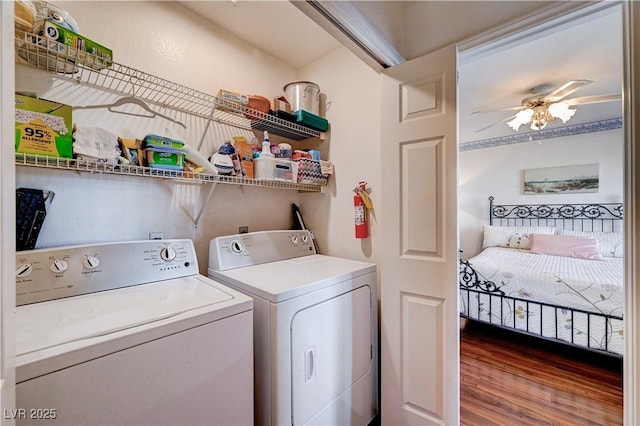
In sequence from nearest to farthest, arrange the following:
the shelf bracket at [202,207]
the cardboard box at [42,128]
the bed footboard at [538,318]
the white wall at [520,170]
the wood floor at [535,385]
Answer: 1. the cardboard box at [42,128]
2. the shelf bracket at [202,207]
3. the wood floor at [535,385]
4. the bed footboard at [538,318]
5. the white wall at [520,170]

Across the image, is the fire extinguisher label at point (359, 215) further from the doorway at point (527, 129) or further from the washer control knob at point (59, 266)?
the washer control knob at point (59, 266)

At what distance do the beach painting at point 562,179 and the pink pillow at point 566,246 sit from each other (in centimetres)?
88

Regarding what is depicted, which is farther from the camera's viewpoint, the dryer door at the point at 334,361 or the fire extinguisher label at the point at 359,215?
the fire extinguisher label at the point at 359,215

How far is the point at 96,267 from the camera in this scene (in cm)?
105

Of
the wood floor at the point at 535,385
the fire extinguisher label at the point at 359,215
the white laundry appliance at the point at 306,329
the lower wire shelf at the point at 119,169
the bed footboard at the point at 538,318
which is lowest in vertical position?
the wood floor at the point at 535,385

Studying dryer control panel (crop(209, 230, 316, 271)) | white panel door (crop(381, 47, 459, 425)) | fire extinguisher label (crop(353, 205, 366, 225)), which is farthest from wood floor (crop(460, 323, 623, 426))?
dryer control panel (crop(209, 230, 316, 271))

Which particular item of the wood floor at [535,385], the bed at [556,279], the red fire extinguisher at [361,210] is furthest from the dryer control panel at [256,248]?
the bed at [556,279]

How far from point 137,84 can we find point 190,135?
0.33 meters

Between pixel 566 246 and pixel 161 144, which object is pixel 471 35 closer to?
pixel 161 144

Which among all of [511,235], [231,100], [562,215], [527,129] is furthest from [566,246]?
[231,100]

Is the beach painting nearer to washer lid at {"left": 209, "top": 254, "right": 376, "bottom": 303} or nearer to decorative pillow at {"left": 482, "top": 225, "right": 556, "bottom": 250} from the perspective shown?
decorative pillow at {"left": 482, "top": 225, "right": 556, "bottom": 250}

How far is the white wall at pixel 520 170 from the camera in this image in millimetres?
3654

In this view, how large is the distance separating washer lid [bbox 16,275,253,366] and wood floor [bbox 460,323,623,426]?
177 cm

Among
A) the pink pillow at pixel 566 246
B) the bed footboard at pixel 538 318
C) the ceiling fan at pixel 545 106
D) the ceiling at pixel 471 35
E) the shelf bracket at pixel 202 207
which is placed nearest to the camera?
the ceiling at pixel 471 35
